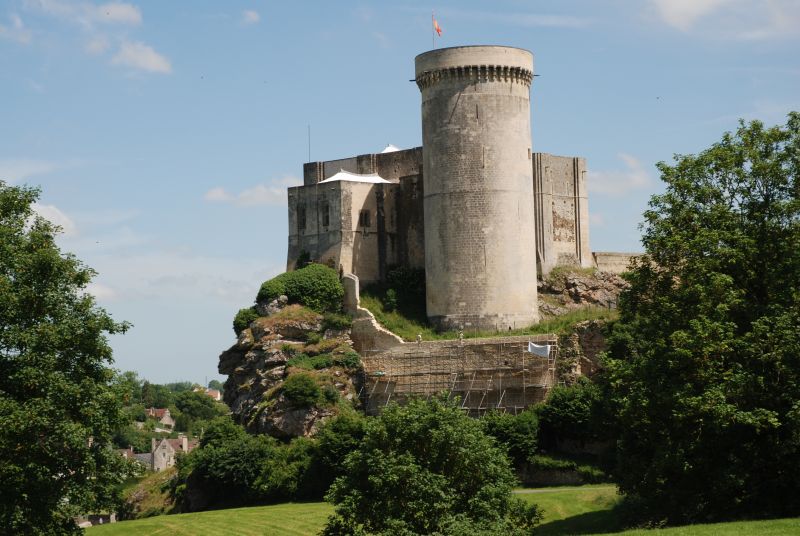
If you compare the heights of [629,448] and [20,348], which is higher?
[20,348]

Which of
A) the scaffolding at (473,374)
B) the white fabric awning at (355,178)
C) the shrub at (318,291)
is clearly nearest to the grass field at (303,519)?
the scaffolding at (473,374)

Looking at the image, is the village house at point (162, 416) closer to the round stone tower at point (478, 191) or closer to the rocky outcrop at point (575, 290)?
→ the rocky outcrop at point (575, 290)

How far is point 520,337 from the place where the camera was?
206 feet

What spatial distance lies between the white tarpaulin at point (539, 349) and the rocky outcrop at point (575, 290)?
657 cm

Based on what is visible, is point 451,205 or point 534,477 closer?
point 534,477

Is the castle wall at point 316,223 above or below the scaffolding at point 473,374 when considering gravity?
above

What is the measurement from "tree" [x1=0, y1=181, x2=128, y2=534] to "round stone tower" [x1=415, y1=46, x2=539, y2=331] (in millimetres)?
25798

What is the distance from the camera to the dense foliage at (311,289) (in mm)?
68312

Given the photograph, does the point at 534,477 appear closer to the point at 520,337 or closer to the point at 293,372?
the point at 520,337

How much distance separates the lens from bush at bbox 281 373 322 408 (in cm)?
6375

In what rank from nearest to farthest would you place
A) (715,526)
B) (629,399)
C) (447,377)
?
1. (715,526)
2. (629,399)
3. (447,377)

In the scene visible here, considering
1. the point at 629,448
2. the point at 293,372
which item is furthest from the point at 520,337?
the point at 629,448

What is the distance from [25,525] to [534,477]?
79.2 ft

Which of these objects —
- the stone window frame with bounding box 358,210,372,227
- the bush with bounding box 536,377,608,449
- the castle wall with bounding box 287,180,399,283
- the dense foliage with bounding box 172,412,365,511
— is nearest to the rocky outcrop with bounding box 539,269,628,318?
the castle wall with bounding box 287,180,399,283
